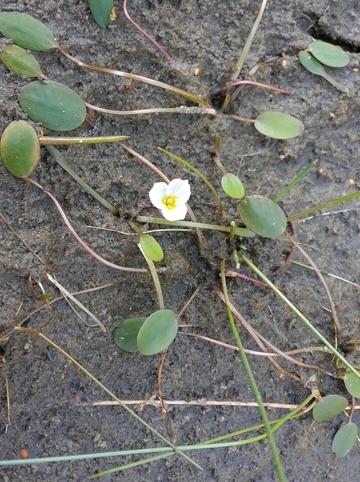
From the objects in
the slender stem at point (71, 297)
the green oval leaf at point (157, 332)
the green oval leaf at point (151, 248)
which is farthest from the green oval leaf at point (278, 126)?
the slender stem at point (71, 297)

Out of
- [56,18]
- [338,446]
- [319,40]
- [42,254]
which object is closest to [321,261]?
[338,446]

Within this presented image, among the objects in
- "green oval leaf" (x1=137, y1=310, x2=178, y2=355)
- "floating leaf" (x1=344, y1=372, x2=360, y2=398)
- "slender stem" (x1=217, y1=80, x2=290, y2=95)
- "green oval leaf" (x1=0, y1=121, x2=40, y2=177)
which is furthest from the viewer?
"floating leaf" (x1=344, y1=372, x2=360, y2=398)

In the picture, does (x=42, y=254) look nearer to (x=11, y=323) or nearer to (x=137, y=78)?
(x=11, y=323)

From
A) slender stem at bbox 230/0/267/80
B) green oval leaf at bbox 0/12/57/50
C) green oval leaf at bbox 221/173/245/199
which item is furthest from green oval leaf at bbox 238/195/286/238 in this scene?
green oval leaf at bbox 0/12/57/50

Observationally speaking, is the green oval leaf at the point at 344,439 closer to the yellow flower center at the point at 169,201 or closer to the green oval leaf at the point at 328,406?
the green oval leaf at the point at 328,406

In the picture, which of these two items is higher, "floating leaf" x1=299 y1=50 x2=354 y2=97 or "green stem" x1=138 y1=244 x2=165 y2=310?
"floating leaf" x1=299 y1=50 x2=354 y2=97

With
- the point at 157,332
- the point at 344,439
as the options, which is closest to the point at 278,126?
the point at 157,332

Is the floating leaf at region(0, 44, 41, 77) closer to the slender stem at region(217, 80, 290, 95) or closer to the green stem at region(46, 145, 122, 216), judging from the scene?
the green stem at region(46, 145, 122, 216)
